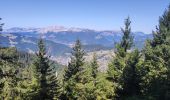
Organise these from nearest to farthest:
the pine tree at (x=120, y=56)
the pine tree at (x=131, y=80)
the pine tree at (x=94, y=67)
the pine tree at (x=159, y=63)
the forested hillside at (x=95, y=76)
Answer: the forested hillside at (x=95, y=76), the pine tree at (x=159, y=63), the pine tree at (x=94, y=67), the pine tree at (x=131, y=80), the pine tree at (x=120, y=56)

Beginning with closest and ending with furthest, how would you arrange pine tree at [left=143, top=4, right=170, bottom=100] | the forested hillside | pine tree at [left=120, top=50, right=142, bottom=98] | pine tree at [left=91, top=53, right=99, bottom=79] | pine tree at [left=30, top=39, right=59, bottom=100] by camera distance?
the forested hillside < pine tree at [left=143, top=4, right=170, bottom=100] < pine tree at [left=30, top=39, right=59, bottom=100] < pine tree at [left=91, top=53, right=99, bottom=79] < pine tree at [left=120, top=50, right=142, bottom=98]

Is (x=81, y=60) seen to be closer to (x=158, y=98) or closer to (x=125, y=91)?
(x=125, y=91)

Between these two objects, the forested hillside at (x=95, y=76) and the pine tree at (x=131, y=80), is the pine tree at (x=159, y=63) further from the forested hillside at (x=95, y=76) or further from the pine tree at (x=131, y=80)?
the pine tree at (x=131, y=80)

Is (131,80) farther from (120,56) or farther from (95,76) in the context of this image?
(120,56)

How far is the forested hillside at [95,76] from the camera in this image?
Result: 37.1m

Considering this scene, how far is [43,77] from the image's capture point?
41.1m

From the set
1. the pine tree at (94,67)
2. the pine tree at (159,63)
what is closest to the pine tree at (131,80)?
the pine tree at (159,63)

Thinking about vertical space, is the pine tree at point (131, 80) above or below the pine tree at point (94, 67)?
below

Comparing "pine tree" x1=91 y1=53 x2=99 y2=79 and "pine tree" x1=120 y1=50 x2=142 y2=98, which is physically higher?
"pine tree" x1=91 y1=53 x2=99 y2=79

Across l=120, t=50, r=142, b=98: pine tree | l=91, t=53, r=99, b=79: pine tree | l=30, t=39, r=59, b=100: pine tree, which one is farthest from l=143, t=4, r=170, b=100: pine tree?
l=30, t=39, r=59, b=100: pine tree

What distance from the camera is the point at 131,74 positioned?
49875 millimetres

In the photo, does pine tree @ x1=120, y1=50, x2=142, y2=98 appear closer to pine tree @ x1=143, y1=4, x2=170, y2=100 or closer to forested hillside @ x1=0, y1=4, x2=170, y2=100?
forested hillside @ x1=0, y1=4, x2=170, y2=100

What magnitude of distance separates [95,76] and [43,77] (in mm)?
8117

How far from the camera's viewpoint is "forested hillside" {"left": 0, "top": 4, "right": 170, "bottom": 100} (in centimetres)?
3709
